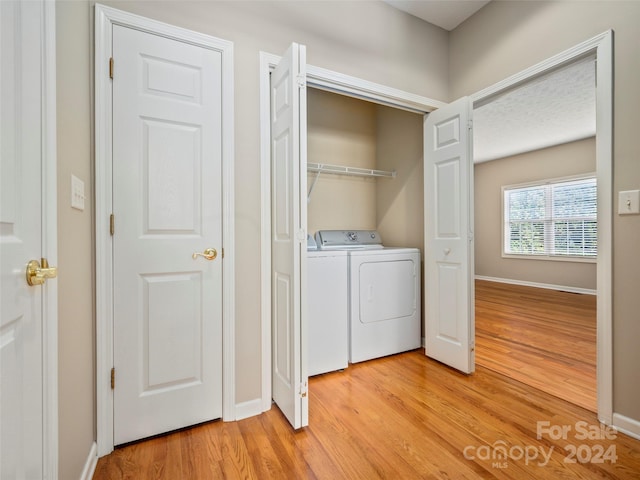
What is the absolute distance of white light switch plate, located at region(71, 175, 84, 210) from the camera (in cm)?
118

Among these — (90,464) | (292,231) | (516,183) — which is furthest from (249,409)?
(516,183)

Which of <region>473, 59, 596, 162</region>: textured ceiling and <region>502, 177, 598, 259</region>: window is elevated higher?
<region>473, 59, 596, 162</region>: textured ceiling

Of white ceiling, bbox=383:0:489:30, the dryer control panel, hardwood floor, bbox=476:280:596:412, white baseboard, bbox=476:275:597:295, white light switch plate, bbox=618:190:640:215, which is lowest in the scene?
hardwood floor, bbox=476:280:596:412

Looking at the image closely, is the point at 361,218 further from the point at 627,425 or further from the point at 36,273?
the point at 36,273

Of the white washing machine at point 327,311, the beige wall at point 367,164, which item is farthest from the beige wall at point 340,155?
the white washing machine at point 327,311

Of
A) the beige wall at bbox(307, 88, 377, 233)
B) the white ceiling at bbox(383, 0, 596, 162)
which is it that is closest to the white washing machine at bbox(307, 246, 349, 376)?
the beige wall at bbox(307, 88, 377, 233)

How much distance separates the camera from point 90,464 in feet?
4.31

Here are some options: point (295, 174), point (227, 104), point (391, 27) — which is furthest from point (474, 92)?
point (227, 104)

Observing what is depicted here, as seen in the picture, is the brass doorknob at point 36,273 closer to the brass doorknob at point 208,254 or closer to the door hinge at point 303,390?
the brass doorknob at point 208,254

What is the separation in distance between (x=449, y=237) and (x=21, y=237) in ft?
7.78

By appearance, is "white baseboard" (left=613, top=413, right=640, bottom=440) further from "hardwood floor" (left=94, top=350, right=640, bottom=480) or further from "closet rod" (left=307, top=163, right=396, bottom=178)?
"closet rod" (left=307, top=163, right=396, bottom=178)

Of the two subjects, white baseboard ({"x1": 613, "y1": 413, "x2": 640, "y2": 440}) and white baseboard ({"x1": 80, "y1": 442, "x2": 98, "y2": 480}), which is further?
white baseboard ({"x1": 613, "y1": 413, "x2": 640, "y2": 440})

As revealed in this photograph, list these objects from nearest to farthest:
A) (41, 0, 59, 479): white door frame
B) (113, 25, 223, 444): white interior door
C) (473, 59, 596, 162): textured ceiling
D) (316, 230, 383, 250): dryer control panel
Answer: (41, 0, 59, 479): white door frame → (113, 25, 223, 444): white interior door → (316, 230, 383, 250): dryer control panel → (473, 59, 596, 162): textured ceiling

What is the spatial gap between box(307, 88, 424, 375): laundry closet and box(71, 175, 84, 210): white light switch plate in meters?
1.35
